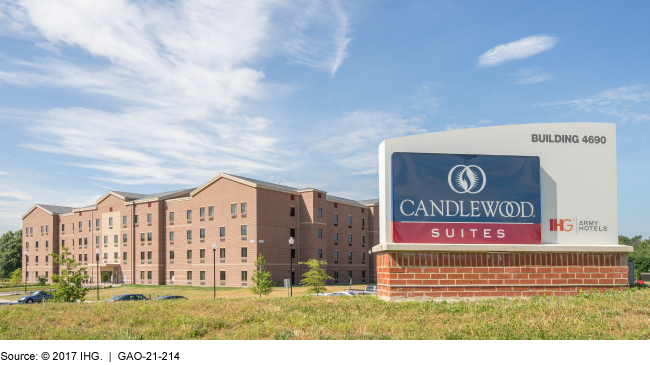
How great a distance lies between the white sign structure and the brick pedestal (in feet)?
1.51

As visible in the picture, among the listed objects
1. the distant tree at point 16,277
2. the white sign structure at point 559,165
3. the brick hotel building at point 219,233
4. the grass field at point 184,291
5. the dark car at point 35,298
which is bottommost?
the distant tree at point 16,277

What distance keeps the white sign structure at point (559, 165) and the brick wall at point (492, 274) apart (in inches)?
23.4

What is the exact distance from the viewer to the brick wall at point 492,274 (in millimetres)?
10844

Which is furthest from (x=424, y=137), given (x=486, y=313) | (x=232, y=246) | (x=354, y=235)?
(x=354, y=235)

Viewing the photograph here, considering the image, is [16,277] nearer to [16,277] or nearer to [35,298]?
[16,277]

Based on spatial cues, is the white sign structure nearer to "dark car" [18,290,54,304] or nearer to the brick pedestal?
the brick pedestal

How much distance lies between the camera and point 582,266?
11406 millimetres

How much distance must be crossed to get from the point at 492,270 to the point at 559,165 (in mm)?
3227

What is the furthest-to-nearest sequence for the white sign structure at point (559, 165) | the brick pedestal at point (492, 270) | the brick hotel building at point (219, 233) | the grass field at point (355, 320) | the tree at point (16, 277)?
the tree at point (16, 277) → the brick hotel building at point (219, 233) → the white sign structure at point (559, 165) → the brick pedestal at point (492, 270) → the grass field at point (355, 320)

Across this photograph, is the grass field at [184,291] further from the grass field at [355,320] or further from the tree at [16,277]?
the grass field at [355,320]

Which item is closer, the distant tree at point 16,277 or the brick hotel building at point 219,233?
the brick hotel building at point 219,233

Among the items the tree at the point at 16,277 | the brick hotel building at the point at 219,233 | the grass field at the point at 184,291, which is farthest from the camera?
the tree at the point at 16,277

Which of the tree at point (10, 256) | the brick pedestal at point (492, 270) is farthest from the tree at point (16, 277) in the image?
the brick pedestal at point (492, 270)
